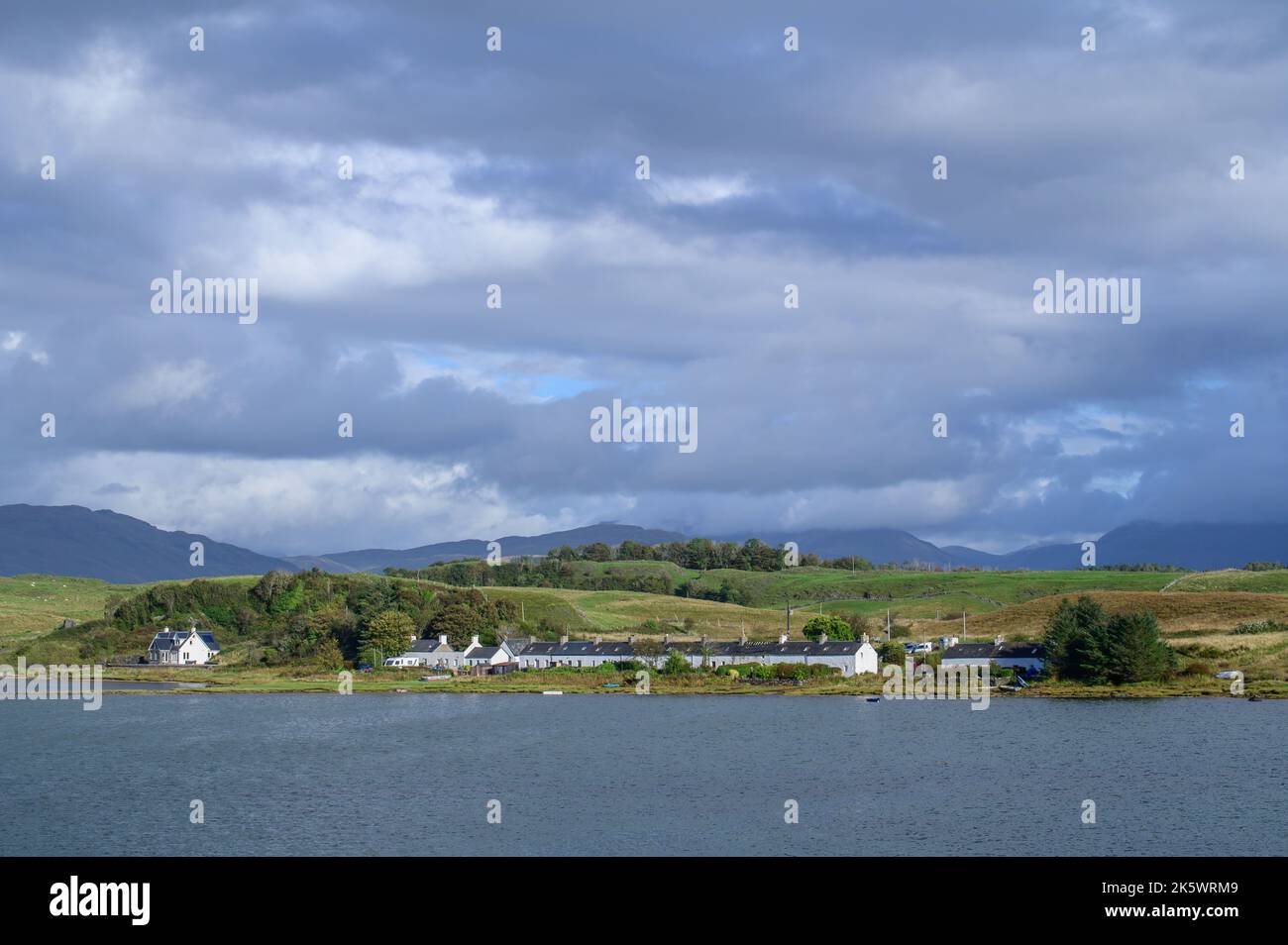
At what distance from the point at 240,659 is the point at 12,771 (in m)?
77.0

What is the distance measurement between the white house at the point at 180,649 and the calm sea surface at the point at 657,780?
47541 mm

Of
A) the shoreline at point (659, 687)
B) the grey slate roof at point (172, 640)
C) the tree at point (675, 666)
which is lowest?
the shoreline at point (659, 687)

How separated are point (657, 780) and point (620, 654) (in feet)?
226

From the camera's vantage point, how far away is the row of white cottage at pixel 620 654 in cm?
11519

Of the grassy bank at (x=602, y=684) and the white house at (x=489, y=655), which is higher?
the white house at (x=489, y=655)

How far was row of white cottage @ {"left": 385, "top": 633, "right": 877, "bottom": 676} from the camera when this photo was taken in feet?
378

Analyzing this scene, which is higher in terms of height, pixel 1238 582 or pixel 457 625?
pixel 1238 582

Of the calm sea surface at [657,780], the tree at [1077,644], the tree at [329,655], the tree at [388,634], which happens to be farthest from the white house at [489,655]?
the tree at [1077,644]

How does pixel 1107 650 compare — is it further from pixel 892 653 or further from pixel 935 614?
pixel 935 614

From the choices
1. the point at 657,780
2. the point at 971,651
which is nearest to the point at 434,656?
the point at 971,651

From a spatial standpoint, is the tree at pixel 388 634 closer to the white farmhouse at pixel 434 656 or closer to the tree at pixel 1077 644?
the white farmhouse at pixel 434 656

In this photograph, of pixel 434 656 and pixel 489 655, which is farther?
pixel 434 656

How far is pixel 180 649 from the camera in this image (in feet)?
461

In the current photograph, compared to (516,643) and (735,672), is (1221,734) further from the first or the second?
(516,643)
